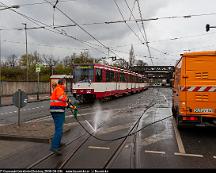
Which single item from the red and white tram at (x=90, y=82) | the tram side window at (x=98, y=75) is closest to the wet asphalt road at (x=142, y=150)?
the red and white tram at (x=90, y=82)

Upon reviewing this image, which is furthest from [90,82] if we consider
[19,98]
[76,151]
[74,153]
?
[74,153]

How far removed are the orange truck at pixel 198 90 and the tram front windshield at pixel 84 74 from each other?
41.4ft

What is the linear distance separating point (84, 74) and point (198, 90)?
13.4m

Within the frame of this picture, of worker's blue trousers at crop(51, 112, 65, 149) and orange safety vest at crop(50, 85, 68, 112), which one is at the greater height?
orange safety vest at crop(50, 85, 68, 112)

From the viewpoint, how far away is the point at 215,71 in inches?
353

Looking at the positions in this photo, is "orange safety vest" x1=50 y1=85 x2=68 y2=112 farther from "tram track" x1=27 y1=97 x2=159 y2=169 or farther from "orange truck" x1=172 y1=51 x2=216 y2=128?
"orange truck" x1=172 y1=51 x2=216 y2=128

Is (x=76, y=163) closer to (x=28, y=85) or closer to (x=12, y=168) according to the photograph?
(x=12, y=168)

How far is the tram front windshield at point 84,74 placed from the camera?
69.7ft

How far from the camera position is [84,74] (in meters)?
21.4

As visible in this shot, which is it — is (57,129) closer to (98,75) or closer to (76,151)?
(76,151)

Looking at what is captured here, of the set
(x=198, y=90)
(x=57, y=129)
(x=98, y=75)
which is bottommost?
(x=57, y=129)

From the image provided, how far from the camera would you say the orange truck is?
8.87 meters

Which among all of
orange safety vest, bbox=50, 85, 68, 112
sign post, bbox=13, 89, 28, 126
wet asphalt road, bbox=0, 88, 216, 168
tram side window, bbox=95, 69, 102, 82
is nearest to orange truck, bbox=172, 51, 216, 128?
wet asphalt road, bbox=0, 88, 216, 168

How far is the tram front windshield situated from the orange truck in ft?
41.4
